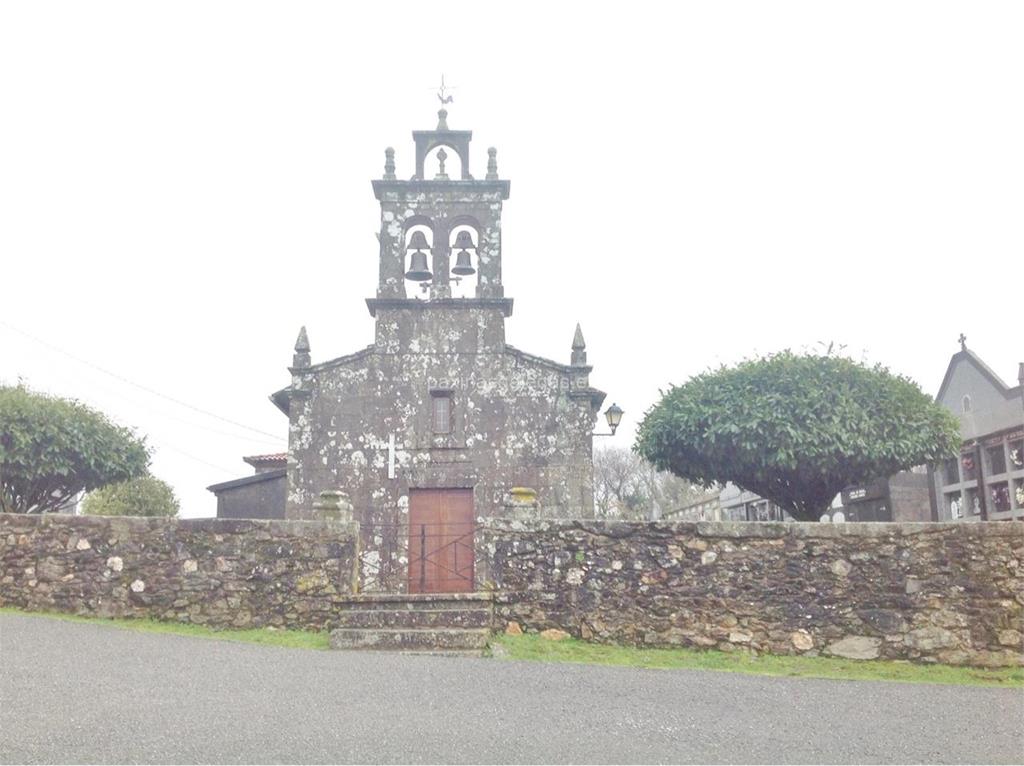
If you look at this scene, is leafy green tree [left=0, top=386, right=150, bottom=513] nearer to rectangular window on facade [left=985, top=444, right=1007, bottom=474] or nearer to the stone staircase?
the stone staircase

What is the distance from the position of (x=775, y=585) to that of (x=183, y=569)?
681cm

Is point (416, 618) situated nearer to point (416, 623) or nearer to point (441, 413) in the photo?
point (416, 623)

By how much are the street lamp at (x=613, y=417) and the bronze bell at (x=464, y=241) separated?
4377 millimetres

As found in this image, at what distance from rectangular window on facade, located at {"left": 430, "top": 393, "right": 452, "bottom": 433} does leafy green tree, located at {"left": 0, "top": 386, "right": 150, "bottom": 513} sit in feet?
21.2

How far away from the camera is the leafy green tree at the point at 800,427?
1281 cm

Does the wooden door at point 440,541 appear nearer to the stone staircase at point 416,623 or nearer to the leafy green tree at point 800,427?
the leafy green tree at point 800,427

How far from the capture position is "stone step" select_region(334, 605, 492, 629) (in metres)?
10.0

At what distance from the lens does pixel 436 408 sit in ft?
56.9

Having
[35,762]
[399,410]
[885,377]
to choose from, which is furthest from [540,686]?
[399,410]

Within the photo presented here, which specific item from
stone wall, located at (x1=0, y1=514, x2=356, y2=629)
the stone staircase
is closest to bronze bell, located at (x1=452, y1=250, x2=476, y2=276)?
stone wall, located at (x1=0, y1=514, x2=356, y2=629)

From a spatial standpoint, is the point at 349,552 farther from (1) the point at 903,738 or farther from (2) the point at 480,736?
(1) the point at 903,738

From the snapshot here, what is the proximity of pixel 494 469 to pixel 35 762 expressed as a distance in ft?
38.9

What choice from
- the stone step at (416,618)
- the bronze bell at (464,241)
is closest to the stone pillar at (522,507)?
the stone step at (416,618)

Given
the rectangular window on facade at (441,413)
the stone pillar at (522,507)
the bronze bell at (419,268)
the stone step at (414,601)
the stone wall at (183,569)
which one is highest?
the bronze bell at (419,268)
